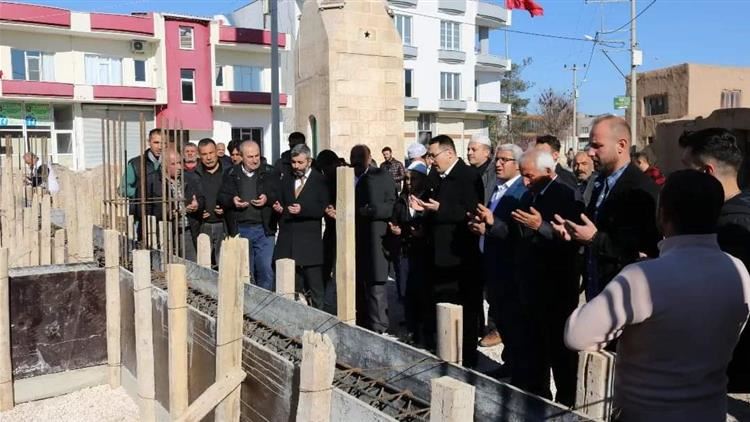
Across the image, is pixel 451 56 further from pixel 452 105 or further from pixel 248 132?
pixel 248 132

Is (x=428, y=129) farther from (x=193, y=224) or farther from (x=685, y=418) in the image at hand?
(x=685, y=418)

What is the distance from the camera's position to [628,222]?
3.10 metres

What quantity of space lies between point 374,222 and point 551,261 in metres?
1.96

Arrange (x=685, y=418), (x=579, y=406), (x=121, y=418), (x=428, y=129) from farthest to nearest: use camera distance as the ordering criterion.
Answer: (x=428, y=129) < (x=121, y=418) < (x=579, y=406) < (x=685, y=418)

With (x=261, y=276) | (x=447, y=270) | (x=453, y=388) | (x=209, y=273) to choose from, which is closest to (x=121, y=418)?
(x=209, y=273)

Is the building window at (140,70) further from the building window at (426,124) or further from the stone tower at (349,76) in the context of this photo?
the stone tower at (349,76)

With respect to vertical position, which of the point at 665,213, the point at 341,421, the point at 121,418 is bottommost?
the point at 121,418

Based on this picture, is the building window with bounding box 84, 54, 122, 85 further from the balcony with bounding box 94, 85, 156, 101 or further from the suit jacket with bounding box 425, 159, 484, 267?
the suit jacket with bounding box 425, 159, 484, 267

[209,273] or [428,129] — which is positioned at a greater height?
[428,129]

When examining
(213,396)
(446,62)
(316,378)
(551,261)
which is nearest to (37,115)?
(446,62)

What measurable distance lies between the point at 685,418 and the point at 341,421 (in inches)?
51.4

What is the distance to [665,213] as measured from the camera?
6.46 feet

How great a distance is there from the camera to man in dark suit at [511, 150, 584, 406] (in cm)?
375

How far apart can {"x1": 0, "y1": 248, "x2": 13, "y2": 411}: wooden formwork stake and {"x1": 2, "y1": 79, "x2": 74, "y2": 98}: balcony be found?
24.0 m
